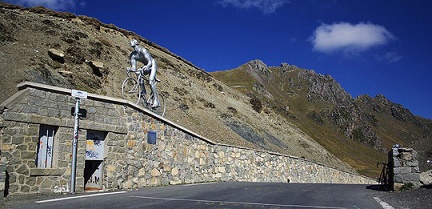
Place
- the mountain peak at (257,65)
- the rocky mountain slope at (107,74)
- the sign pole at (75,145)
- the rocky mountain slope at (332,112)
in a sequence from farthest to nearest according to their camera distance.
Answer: the mountain peak at (257,65), the rocky mountain slope at (332,112), the rocky mountain slope at (107,74), the sign pole at (75,145)

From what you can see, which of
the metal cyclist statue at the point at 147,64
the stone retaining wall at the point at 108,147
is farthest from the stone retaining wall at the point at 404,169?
the metal cyclist statue at the point at 147,64

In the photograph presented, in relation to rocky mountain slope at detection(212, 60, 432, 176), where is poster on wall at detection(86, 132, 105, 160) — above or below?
below

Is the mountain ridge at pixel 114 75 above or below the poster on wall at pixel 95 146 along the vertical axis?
above

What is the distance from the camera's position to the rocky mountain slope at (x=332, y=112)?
3147 inches

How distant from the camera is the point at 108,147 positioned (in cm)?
1247

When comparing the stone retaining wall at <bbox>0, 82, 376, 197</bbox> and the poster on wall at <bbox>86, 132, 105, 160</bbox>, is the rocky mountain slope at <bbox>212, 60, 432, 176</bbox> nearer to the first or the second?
the stone retaining wall at <bbox>0, 82, 376, 197</bbox>

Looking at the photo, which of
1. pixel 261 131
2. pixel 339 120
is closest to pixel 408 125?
pixel 339 120

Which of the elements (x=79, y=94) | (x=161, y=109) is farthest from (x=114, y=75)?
(x=79, y=94)

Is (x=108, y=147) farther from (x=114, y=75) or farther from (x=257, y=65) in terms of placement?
(x=257, y=65)

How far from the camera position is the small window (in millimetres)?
10484

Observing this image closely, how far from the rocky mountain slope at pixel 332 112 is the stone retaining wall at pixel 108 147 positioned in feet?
96.0

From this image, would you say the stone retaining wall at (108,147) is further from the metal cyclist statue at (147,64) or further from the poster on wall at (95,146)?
the metal cyclist statue at (147,64)

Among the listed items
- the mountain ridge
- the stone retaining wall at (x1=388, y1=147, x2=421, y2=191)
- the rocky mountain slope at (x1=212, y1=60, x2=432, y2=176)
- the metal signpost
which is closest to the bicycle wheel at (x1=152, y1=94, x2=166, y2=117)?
the mountain ridge

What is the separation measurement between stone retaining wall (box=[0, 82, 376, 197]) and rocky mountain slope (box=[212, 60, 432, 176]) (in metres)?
29.3
